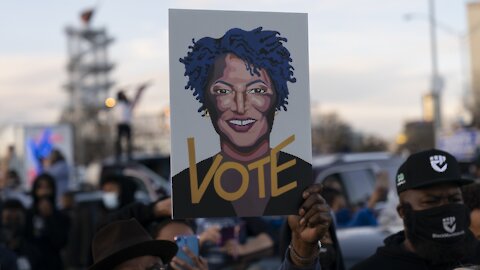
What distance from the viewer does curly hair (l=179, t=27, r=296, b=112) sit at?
3.45 meters

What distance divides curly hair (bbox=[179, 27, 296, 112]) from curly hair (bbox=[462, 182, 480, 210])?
1954 millimetres

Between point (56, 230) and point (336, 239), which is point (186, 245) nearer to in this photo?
point (336, 239)

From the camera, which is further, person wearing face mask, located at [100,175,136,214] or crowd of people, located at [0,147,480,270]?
person wearing face mask, located at [100,175,136,214]

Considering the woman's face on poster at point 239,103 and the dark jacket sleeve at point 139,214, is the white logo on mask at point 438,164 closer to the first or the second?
the woman's face on poster at point 239,103

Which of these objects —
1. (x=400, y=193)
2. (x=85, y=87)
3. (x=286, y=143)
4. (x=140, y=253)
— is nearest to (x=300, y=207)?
(x=286, y=143)

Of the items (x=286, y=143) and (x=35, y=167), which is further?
(x=35, y=167)

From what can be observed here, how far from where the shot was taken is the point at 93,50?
156500 millimetres

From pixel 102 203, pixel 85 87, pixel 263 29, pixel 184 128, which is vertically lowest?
pixel 102 203

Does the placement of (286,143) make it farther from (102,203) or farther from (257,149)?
(102,203)

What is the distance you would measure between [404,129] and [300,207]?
2806 cm

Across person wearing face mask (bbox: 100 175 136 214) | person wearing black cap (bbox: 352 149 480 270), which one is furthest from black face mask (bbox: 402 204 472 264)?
person wearing face mask (bbox: 100 175 136 214)

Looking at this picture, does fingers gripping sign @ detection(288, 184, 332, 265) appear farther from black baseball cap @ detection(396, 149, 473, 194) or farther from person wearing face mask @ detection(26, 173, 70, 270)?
person wearing face mask @ detection(26, 173, 70, 270)

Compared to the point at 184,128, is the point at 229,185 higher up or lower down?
lower down

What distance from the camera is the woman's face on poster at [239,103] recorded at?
136 inches
